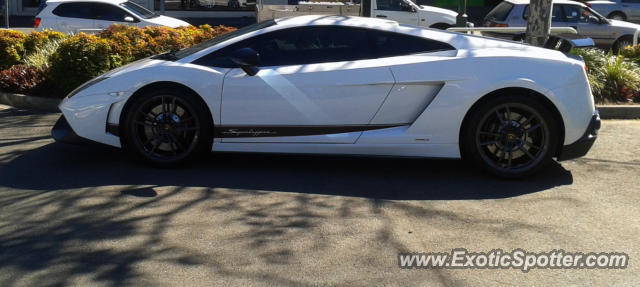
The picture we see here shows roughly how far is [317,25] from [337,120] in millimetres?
912

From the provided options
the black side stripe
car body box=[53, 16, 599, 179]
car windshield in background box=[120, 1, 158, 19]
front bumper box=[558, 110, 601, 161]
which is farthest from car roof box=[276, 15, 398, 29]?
car windshield in background box=[120, 1, 158, 19]

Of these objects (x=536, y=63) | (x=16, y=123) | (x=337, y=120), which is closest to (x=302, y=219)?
(x=337, y=120)

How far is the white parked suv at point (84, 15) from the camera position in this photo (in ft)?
55.2

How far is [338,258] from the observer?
15.5ft

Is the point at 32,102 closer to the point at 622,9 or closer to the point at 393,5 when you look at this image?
the point at 393,5

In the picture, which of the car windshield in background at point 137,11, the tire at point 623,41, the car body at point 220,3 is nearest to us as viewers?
the tire at point 623,41

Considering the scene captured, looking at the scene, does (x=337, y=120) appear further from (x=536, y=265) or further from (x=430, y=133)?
(x=536, y=265)

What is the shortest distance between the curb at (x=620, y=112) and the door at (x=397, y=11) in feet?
30.2

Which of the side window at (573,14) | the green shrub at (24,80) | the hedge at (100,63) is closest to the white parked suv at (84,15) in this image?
the hedge at (100,63)

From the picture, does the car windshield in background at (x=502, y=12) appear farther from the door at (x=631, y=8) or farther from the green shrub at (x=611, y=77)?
the door at (x=631, y=8)

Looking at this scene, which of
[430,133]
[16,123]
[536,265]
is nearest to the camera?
[536,265]

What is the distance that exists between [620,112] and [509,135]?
12.0 ft

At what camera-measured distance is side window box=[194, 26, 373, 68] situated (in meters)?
6.66

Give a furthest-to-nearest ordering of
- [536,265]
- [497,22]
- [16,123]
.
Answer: [497,22]
[16,123]
[536,265]
